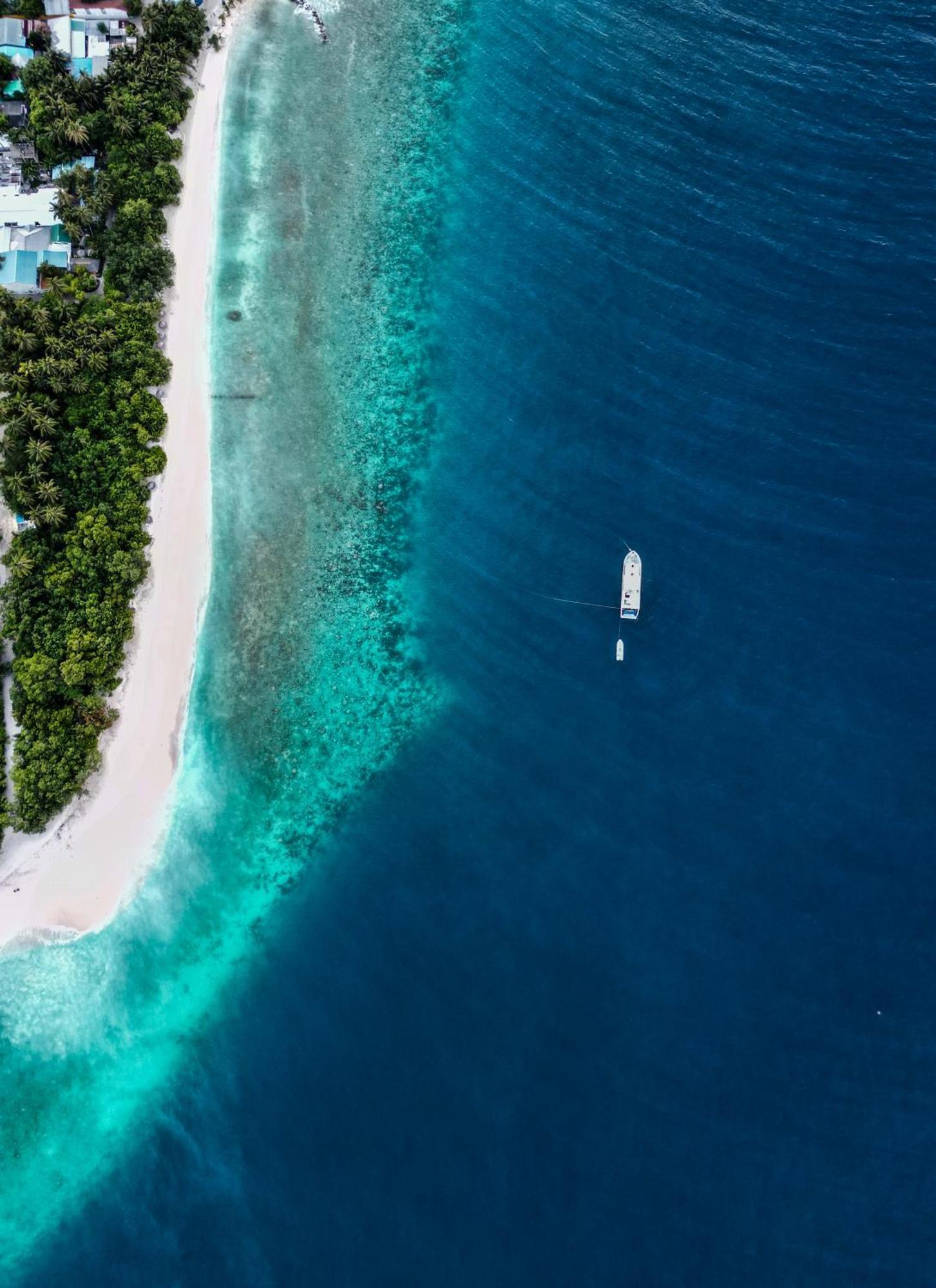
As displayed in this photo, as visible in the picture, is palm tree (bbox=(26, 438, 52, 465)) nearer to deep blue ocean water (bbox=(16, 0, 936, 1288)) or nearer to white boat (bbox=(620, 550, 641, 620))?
deep blue ocean water (bbox=(16, 0, 936, 1288))

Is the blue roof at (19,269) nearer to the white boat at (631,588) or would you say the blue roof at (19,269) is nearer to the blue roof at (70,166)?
the blue roof at (70,166)

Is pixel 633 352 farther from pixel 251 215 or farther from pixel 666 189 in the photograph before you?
pixel 251 215

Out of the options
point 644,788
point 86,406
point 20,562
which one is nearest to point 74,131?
point 86,406

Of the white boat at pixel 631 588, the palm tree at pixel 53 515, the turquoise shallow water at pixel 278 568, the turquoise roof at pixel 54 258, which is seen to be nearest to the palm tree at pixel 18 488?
the palm tree at pixel 53 515

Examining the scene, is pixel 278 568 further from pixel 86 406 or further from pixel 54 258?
pixel 54 258

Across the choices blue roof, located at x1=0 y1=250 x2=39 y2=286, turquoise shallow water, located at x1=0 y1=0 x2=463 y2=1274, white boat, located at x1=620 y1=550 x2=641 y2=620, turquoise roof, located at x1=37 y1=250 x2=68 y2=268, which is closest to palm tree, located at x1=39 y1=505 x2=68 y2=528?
turquoise shallow water, located at x1=0 y1=0 x2=463 y2=1274
